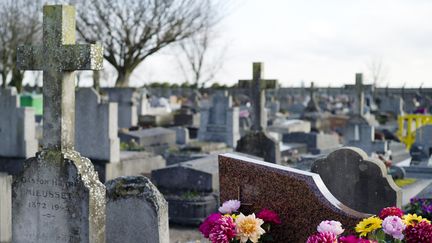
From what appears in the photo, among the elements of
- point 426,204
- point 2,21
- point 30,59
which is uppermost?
point 2,21

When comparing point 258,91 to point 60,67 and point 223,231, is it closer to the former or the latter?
point 60,67

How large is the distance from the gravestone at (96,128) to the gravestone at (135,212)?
22.4 feet

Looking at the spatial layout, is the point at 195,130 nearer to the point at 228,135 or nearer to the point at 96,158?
the point at 228,135

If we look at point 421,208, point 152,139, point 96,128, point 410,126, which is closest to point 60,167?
point 421,208

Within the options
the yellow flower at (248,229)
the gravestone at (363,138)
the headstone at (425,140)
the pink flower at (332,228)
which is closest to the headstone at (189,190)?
the yellow flower at (248,229)

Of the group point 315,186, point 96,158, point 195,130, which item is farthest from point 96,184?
point 195,130

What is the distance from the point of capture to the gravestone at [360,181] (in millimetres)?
7414

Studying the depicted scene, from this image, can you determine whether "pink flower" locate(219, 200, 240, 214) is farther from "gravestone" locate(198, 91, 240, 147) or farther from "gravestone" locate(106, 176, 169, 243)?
"gravestone" locate(198, 91, 240, 147)

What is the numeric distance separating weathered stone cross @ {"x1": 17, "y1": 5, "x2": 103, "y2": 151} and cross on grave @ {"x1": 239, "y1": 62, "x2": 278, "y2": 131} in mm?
8221

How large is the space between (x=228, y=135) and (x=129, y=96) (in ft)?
19.2

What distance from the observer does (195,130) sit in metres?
23.2

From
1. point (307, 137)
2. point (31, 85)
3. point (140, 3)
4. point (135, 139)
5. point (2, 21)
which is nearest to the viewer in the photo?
point (135, 139)

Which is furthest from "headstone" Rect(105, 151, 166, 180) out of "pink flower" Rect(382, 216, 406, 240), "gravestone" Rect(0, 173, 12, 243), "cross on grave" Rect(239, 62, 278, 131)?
"pink flower" Rect(382, 216, 406, 240)

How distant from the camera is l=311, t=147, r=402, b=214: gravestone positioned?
7.41 metres
